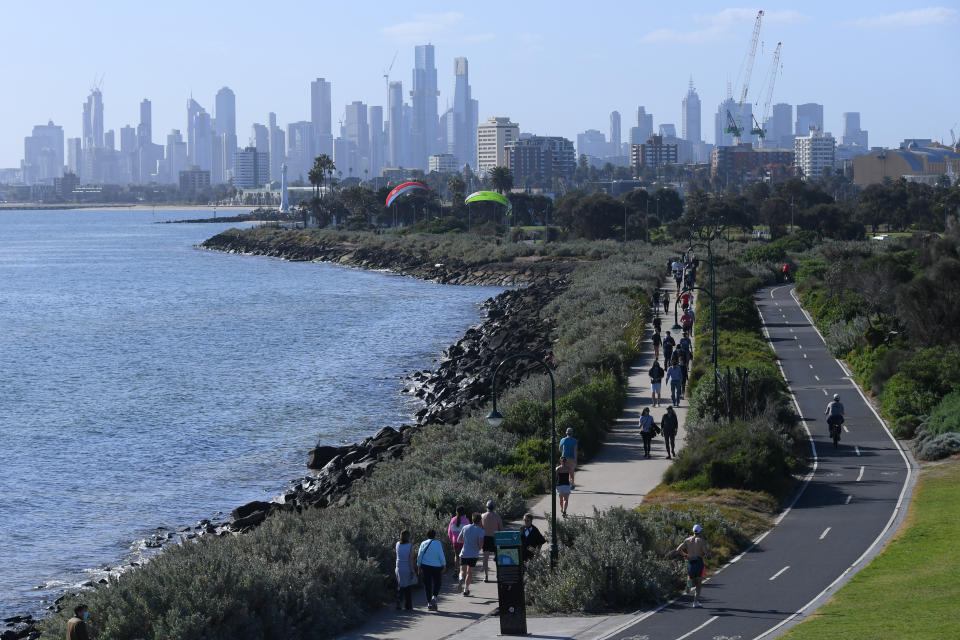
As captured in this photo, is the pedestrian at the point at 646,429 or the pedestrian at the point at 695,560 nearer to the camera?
the pedestrian at the point at 695,560

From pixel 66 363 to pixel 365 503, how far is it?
45.8m

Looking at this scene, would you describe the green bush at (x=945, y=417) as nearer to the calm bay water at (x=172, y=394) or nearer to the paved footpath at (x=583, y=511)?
the paved footpath at (x=583, y=511)

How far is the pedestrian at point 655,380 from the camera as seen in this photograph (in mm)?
37281

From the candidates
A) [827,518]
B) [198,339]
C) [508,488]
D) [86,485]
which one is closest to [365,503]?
[508,488]

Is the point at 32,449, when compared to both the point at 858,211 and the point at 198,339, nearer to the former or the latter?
the point at 198,339

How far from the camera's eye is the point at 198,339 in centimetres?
7669

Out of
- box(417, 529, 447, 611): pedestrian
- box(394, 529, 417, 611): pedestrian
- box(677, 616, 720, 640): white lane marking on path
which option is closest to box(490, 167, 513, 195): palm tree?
box(394, 529, 417, 611): pedestrian

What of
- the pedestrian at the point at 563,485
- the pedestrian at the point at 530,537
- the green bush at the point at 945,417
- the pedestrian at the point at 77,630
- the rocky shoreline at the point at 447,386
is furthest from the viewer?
the green bush at the point at 945,417

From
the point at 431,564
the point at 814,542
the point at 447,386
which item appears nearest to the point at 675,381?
the point at 814,542

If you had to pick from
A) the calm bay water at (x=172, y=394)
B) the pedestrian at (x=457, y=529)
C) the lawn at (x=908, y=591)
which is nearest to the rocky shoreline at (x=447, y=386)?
the calm bay water at (x=172, y=394)

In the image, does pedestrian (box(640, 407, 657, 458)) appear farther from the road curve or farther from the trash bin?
the trash bin

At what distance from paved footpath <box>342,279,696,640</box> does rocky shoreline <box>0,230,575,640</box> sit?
6.15 m

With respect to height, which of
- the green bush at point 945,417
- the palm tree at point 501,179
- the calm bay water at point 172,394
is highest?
the palm tree at point 501,179

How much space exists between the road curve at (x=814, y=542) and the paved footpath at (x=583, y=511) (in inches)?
55.2
